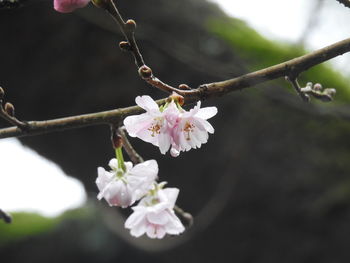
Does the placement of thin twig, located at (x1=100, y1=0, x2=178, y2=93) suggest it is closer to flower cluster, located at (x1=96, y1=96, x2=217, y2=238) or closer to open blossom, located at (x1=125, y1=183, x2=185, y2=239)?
flower cluster, located at (x1=96, y1=96, x2=217, y2=238)

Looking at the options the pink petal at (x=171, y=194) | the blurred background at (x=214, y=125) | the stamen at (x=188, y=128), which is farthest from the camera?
the blurred background at (x=214, y=125)

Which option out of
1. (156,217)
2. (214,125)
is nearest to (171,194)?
(156,217)

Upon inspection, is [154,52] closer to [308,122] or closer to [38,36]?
[38,36]

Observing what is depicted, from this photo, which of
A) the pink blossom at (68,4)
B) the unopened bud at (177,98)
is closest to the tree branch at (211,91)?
the unopened bud at (177,98)

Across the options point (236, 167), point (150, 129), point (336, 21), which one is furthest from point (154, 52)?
point (336, 21)

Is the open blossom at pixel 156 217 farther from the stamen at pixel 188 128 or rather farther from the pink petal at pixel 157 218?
the stamen at pixel 188 128

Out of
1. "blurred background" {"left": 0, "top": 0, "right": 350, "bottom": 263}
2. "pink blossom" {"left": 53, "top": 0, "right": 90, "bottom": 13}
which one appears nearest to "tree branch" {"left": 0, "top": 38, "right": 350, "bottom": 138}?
"pink blossom" {"left": 53, "top": 0, "right": 90, "bottom": 13}
